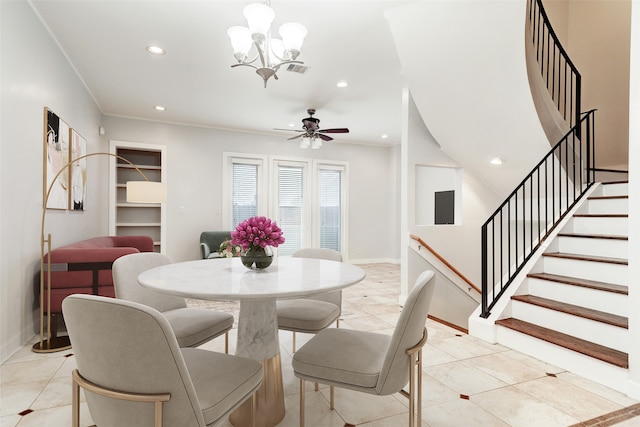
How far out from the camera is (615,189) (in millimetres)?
3533

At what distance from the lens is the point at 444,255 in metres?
4.73

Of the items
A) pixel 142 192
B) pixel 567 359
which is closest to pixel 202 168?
pixel 142 192

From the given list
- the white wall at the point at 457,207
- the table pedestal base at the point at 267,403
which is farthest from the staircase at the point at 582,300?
the table pedestal base at the point at 267,403

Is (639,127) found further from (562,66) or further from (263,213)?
(263,213)

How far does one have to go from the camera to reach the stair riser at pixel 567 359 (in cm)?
210

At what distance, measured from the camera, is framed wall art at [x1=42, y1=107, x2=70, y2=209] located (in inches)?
123

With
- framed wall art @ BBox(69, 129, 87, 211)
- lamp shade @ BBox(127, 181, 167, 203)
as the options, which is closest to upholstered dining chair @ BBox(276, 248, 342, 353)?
lamp shade @ BBox(127, 181, 167, 203)

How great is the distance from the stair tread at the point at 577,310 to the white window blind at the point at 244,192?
5017mm

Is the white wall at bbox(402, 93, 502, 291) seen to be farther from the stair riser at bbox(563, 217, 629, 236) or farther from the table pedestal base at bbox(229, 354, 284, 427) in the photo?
the table pedestal base at bbox(229, 354, 284, 427)

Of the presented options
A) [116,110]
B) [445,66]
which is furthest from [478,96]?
[116,110]

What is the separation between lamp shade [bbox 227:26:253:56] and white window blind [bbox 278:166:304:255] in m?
4.68

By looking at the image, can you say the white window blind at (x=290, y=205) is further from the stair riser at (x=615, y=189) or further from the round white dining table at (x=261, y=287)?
the round white dining table at (x=261, y=287)

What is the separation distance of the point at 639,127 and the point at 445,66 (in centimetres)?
173

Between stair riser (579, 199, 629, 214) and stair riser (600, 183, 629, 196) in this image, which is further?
stair riser (600, 183, 629, 196)
